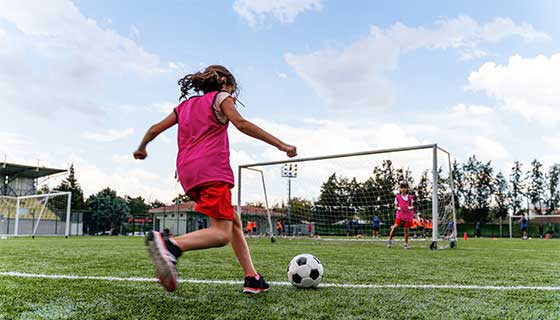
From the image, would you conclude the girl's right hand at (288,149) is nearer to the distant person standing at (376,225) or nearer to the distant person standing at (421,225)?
the distant person standing at (421,225)

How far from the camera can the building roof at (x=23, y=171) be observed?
154 feet

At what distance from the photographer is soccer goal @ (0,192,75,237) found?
26.0m

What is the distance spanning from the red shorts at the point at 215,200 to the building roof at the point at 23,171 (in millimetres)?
50854

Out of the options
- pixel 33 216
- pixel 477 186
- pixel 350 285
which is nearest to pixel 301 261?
pixel 350 285

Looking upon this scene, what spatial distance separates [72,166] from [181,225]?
3365 cm

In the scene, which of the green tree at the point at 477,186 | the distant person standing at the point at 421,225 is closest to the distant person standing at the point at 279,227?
the distant person standing at the point at 421,225

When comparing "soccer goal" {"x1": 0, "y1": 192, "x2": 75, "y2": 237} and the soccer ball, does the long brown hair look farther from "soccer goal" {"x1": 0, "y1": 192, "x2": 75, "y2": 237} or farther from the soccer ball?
"soccer goal" {"x1": 0, "y1": 192, "x2": 75, "y2": 237}

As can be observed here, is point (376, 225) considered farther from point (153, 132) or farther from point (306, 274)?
point (153, 132)

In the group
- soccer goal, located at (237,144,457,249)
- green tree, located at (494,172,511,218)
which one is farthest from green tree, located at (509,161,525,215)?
soccer goal, located at (237,144,457,249)

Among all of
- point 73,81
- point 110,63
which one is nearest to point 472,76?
point 110,63

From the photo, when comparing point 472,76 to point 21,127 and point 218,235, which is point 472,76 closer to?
point 218,235

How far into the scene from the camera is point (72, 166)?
7031 centimetres

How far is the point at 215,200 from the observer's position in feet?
9.05

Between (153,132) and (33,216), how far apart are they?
113 feet
